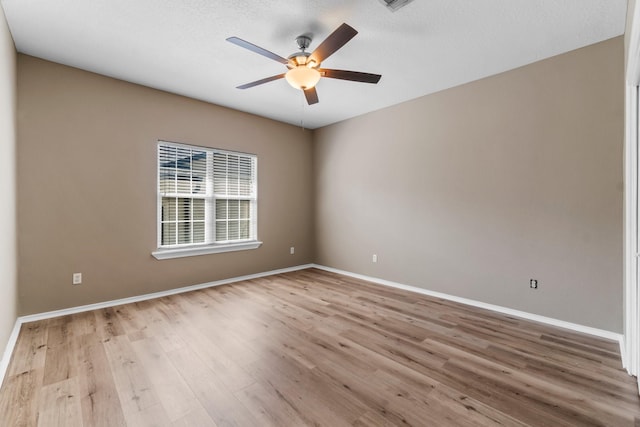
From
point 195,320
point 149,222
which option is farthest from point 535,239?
point 149,222

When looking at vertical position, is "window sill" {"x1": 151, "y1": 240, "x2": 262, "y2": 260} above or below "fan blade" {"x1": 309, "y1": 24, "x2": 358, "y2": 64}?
below

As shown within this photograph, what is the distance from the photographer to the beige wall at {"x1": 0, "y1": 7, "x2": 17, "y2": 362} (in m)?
2.14

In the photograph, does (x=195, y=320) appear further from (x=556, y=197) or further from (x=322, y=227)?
(x=556, y=197)

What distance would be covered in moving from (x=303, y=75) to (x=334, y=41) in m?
0.46

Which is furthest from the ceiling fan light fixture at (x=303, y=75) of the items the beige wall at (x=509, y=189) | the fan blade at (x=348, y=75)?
the beige wall at (x=509, y=189)

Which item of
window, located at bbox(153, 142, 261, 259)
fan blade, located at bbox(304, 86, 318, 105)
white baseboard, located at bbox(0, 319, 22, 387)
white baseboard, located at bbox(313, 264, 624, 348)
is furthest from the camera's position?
window, located at bbox(153, 142, 261, 259)

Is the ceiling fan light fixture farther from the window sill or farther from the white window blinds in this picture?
the window sill

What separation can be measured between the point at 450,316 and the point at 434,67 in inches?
108

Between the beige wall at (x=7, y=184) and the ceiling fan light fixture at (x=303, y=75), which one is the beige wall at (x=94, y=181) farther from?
the ceiling fan light fixture at (x=303, y=75)

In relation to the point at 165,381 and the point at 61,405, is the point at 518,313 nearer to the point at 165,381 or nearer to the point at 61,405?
the point at 165,381

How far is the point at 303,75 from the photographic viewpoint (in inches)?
99.0

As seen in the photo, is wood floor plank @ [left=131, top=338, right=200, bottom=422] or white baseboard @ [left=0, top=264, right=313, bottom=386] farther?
white baseboard @ [left=0, top=264, right=313, bottom=386]

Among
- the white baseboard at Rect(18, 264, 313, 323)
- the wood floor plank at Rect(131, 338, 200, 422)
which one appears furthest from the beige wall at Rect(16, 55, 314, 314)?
the wood floor plank at Rect(131, 338, 200, 422)

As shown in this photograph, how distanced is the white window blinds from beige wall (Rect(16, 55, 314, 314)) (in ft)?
0.53
